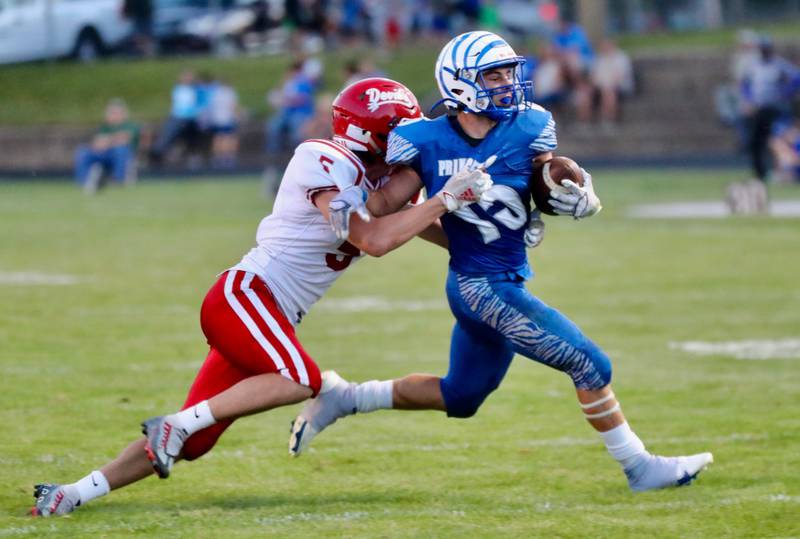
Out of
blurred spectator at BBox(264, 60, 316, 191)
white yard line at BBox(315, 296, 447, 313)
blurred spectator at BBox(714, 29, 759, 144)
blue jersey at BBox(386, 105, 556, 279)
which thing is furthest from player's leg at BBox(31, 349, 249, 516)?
blurred spectator at BBox(264, 60, 316, 191)

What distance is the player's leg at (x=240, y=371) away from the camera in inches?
203

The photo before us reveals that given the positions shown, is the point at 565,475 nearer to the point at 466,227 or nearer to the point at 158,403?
the point at 466,227

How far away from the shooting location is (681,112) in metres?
26.3

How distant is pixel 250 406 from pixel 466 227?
1009 millimetres

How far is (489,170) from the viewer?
539 cm

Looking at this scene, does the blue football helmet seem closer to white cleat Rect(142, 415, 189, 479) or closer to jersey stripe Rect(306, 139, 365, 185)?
jersey stripe Rect(306, 139, 365, 185)

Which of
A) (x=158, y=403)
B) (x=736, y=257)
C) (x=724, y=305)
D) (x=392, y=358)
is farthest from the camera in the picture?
(x=736, y=257)

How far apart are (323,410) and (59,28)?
75.7ft

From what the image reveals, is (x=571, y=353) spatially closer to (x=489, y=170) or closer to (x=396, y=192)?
(x=489, y=170)

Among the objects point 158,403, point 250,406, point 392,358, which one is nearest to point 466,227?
point 250,406

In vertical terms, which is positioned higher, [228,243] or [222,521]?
[222,521]

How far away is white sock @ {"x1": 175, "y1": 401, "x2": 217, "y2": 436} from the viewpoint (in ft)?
16.9

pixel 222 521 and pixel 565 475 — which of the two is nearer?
pixel 222 521

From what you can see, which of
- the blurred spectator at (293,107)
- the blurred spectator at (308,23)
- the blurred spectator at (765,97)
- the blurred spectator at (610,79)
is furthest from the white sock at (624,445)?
the blurred spectator at (308,23)
